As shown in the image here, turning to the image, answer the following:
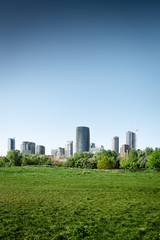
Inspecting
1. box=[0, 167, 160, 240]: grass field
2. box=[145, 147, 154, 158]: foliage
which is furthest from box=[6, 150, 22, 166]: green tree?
box=[145, 147, 154, 158]: foliage

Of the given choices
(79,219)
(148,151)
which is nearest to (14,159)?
(79,219)

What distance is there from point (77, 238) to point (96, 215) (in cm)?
296

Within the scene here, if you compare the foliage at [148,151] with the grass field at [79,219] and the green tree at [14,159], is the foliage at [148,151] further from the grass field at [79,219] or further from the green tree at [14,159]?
the grass field at [79,219]

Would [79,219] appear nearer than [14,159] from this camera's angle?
Yes

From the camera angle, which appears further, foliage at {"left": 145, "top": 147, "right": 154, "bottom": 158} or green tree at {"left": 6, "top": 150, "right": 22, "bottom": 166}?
foliage at {"left": 145, "top": 147, "right": 154, "bottom": 158}

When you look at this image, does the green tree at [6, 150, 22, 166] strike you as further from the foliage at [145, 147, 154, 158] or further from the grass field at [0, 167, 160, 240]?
the foliage at [145, 147, 154, 158]

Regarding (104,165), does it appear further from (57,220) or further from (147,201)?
(57,220)

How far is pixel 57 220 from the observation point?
28.8 ft

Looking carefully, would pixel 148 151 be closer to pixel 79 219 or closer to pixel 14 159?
pixel 14 159

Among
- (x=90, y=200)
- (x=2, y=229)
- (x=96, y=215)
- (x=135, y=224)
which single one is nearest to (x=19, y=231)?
(x=2, y=229)

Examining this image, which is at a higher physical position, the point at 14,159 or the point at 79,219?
the point at 79,219

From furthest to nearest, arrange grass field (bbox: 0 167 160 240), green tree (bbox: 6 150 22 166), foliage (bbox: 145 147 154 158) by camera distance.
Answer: foliage (bbox: 145 147 154 158)
green tree (bbox: 6 150 22 166)
grass field (bbox: 0 167 160 240)

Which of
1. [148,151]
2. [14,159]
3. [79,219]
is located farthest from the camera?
[148,151]

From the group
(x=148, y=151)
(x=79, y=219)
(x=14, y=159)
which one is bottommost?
(x=148, y=151)
